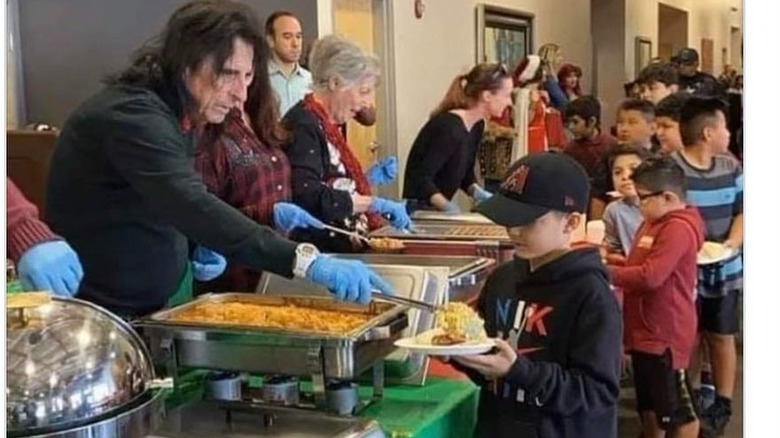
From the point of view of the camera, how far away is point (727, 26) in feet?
3.30

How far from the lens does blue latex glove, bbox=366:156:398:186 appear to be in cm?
174

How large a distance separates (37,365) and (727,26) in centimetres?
72

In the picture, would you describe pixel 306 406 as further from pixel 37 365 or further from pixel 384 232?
pixel 384 232

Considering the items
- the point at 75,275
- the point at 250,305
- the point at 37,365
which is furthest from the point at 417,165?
the point at 37,365

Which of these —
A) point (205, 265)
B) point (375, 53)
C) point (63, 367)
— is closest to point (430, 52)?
point (375, 53)

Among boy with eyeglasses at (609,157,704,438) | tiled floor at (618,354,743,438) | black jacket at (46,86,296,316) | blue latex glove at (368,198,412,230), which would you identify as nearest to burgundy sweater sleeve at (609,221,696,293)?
boy with eyeglasses at (609,157,704,438)

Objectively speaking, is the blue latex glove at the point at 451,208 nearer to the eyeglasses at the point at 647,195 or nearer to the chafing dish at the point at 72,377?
the eyeglasses at the point at 647,195

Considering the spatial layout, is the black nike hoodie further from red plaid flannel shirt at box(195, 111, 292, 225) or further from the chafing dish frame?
red plaid flannel shirt at box(195, 111, 292, 225)

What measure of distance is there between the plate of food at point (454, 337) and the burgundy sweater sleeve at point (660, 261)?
58 centimetres

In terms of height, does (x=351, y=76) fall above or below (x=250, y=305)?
above

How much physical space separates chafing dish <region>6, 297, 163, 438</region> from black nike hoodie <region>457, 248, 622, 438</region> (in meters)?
0.35

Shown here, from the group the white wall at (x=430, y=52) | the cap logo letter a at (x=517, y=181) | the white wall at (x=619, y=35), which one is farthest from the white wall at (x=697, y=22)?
the cap logo letter a at (x=517, y=181)

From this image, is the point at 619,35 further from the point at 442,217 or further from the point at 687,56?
the point at 442,217

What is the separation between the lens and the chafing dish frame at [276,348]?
3.05 feet
